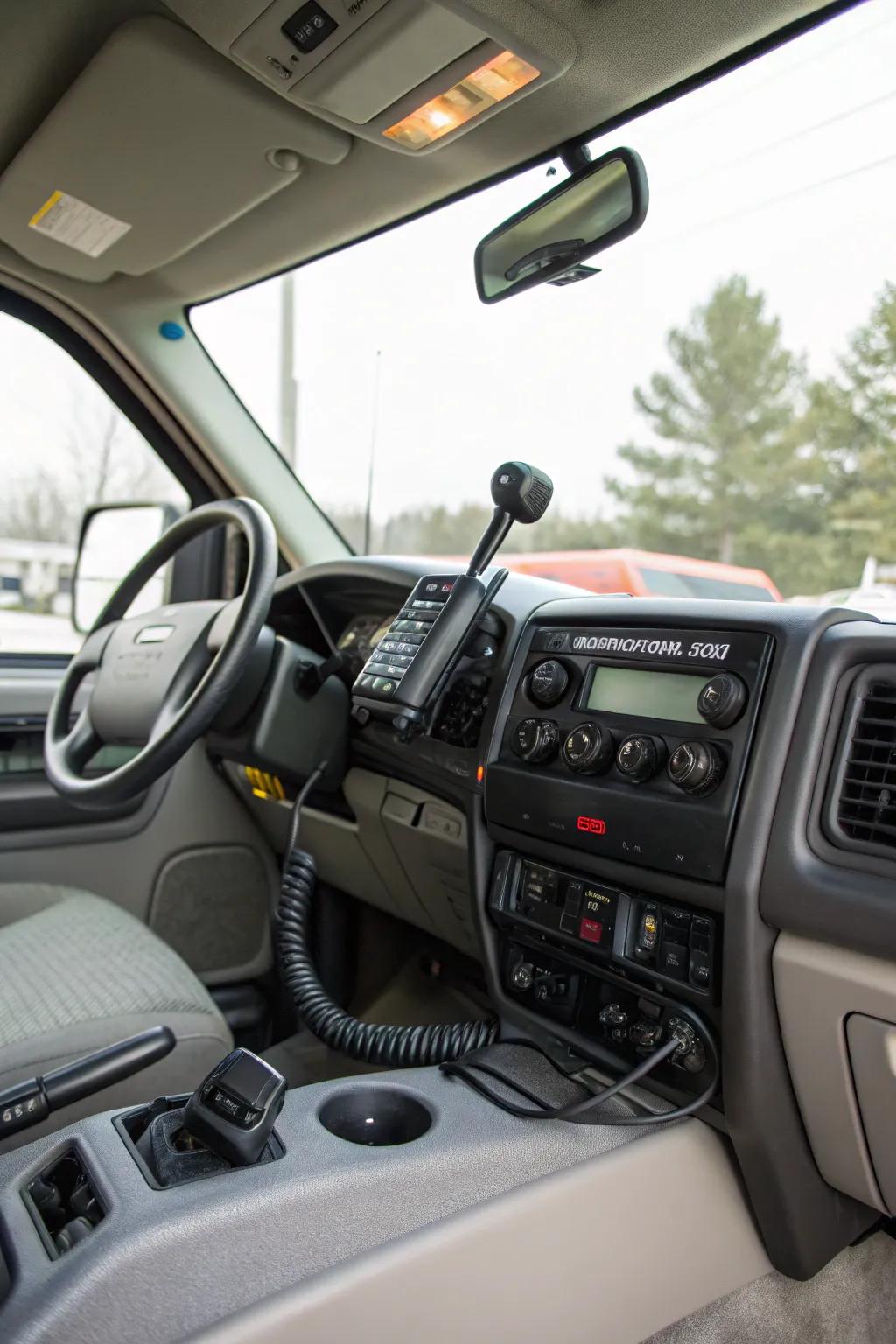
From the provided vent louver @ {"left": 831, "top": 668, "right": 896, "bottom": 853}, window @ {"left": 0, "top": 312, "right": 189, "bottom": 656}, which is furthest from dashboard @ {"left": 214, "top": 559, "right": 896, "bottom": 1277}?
window @ {"left": 0, "top": 312, "right": 189, "bottom": 656}

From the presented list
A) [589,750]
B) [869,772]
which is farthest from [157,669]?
[869,772]

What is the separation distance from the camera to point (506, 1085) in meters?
1.34

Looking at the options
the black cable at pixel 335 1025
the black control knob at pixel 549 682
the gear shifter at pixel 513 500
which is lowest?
the black cable at pixel 335 1025

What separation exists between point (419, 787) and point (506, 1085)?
61 cm

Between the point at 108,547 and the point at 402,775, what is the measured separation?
1483 mm

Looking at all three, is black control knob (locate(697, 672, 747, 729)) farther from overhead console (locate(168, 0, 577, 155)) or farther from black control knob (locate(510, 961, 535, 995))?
overhead console (locate(168, 0, 577, 155))

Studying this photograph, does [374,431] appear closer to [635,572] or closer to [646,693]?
[635,572]

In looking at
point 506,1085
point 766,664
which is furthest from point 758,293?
point 506,1085

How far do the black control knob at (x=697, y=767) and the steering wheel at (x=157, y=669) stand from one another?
81cm

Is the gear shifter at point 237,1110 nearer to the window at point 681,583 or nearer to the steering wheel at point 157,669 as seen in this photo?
the steering wheel at point 157,669

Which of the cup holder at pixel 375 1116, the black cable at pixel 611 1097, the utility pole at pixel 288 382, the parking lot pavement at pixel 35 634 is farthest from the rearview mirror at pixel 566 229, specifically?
the parking lot pavement at pixel 35 634

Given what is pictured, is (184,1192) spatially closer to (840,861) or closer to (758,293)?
(840,861)

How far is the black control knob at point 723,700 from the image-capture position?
1161 millimetres

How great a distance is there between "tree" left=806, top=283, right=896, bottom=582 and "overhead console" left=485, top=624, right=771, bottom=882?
670mm
